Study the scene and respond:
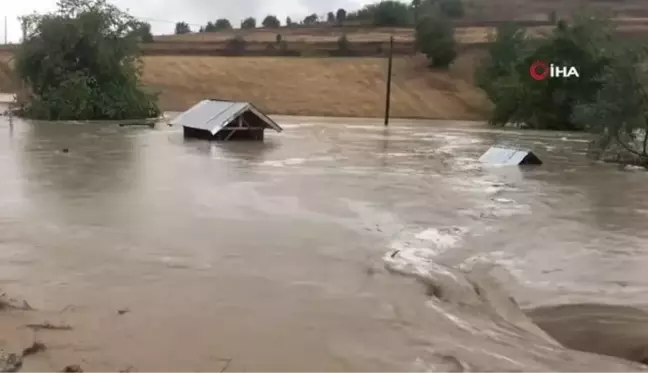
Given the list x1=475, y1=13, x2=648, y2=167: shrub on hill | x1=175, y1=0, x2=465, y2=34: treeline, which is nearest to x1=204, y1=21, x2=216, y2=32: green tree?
x1=175, y1=0, x2=465, y2=34: treeline

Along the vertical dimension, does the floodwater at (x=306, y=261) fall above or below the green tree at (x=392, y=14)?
below

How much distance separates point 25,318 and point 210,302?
4.13 ft

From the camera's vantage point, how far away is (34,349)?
4.97 meters

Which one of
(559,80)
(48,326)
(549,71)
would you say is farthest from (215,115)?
(48,326)

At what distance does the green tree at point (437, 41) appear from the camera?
166 ft

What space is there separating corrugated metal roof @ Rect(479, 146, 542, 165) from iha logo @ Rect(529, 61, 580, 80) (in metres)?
17.8

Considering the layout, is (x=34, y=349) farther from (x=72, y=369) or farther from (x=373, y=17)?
(x=373, y=17)

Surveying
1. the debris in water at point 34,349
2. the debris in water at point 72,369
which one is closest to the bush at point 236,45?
the debris in water at point 34,349

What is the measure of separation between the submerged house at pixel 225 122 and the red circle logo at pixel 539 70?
15380mm

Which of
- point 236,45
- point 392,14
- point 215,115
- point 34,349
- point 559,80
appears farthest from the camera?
point 392,14

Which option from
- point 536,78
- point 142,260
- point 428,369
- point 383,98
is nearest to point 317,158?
point 142,260

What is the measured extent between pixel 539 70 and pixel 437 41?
52.2 ft

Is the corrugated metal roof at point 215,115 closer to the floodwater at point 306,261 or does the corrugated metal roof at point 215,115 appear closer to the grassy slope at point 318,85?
the floodwater at point 306,261

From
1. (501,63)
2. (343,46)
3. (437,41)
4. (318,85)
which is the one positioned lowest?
(318,85)
